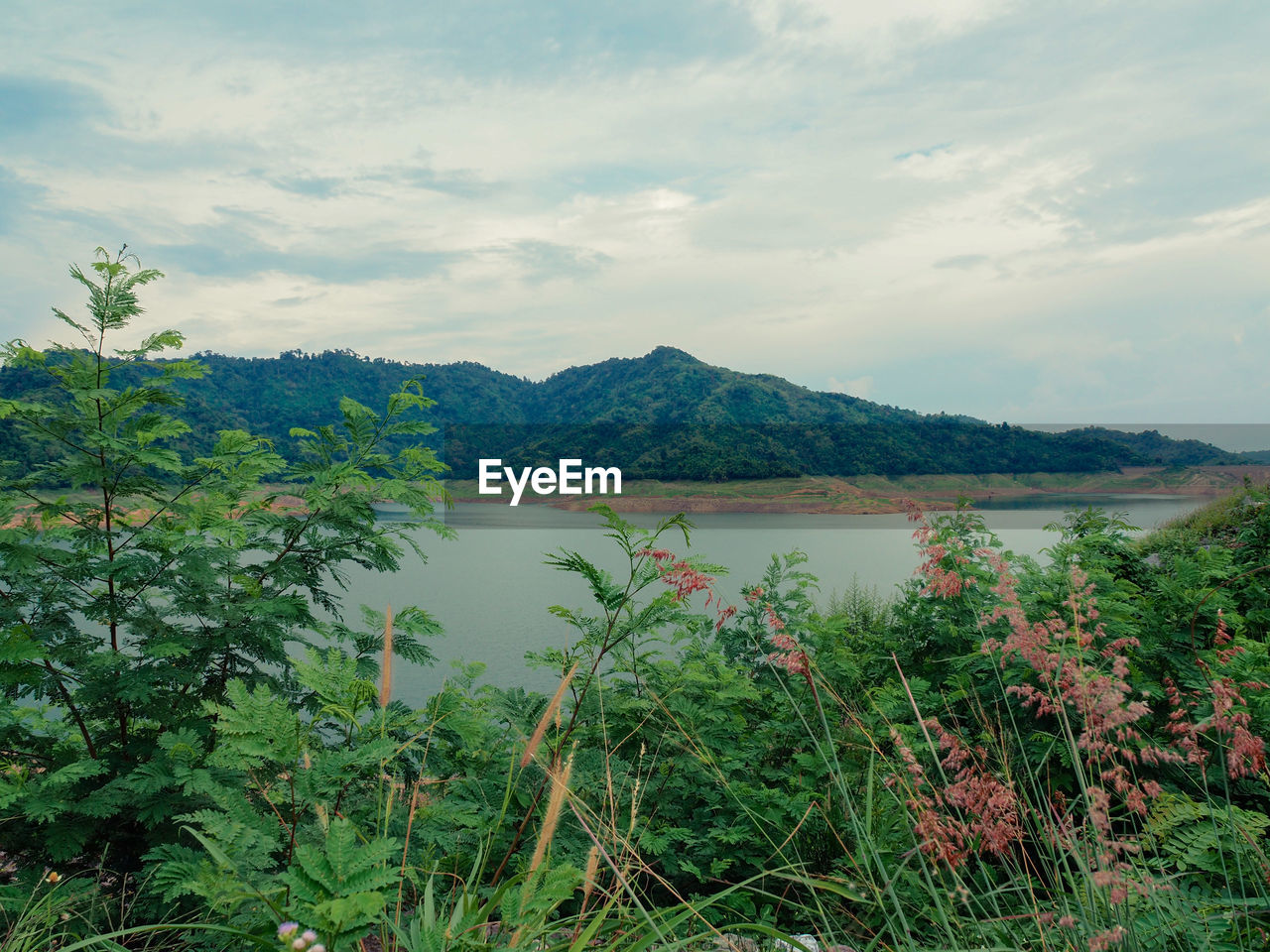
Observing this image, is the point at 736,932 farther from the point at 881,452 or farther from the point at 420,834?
the point at 881,452

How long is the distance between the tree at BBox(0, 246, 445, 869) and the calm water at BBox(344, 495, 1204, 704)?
0.69 meters

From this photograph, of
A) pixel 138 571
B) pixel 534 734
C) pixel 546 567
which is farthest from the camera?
pixel 546 567

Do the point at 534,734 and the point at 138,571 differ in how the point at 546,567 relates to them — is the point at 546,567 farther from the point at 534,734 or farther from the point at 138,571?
the point at 534,734

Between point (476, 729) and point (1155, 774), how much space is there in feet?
7.97

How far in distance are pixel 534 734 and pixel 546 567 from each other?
13.0 metres

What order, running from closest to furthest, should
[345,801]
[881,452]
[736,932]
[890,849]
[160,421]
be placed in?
[736,932]
[345,801]
[890,849]
[160,421]
[881,452]

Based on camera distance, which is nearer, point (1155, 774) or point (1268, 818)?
point (1268, 818)

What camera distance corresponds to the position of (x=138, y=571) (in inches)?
102

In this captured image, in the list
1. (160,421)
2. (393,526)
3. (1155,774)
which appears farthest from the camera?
(393,526)

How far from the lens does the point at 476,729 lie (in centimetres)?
232

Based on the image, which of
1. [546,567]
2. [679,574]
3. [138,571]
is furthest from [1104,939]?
[546,567]

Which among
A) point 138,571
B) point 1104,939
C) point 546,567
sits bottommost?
point 546,567

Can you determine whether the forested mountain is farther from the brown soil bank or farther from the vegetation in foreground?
the vegetation in foreground

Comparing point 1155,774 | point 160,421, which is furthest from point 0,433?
point 1155,774
